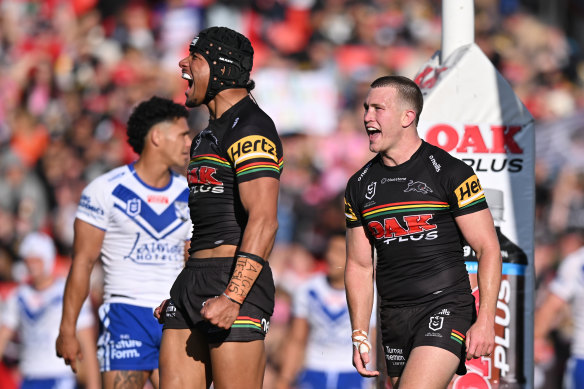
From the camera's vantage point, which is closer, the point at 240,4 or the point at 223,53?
the point at 223,53

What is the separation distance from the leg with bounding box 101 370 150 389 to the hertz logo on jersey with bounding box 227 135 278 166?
2.28 m

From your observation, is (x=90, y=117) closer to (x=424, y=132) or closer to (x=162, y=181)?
(x=162, y=181)

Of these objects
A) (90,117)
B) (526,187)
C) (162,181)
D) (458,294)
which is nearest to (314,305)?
(162,181)

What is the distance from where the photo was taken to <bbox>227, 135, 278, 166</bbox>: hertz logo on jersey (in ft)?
13.6

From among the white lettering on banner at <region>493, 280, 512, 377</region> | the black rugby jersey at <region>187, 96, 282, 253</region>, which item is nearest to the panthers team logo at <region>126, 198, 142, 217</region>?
the black rugby jersey at <region>187, 96, 282, 253</region>

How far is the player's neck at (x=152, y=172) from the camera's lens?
624cm

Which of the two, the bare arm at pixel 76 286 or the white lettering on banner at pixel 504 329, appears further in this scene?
the bare arm at pixel 76 286

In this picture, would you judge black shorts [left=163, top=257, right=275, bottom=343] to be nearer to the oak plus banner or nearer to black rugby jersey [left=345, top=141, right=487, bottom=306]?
black rugby jersey [left=345, top=141, right=487, bottom=306]

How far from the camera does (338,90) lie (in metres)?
12.4

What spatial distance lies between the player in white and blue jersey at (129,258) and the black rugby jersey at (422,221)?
1.92 meters

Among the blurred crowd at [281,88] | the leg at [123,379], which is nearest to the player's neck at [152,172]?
the leg at [123,379]

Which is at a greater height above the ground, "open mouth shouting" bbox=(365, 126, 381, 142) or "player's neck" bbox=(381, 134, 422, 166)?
"open mouth shouting" bbox=(365, 126, 381, 142)

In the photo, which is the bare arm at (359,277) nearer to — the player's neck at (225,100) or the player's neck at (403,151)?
the player's neck at (403,151)

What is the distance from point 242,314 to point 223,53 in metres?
1.37
